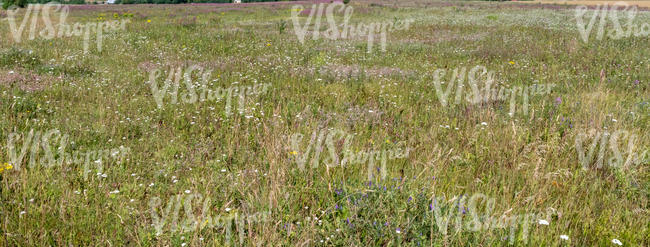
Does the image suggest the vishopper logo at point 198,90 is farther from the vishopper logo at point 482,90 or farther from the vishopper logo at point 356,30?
the vishopper logo at point 356,30

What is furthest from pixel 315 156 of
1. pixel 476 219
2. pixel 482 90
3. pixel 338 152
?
pixel 482 90

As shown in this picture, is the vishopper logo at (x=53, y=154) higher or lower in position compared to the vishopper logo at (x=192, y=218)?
higher

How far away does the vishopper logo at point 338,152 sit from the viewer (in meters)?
3.78

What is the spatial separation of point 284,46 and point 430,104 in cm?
747

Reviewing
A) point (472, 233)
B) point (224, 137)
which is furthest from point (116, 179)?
point (472, 233)

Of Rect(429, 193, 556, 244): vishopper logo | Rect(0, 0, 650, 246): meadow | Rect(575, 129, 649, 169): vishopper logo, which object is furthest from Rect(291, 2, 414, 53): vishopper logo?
Rect(429, 193, 556, 244): vishopper logo

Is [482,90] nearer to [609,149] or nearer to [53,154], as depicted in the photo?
[609,149]

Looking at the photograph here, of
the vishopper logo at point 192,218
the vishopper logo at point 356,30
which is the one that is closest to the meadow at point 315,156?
the vishopper logo at point 192,218

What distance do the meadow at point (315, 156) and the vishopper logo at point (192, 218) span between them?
0.06 feet

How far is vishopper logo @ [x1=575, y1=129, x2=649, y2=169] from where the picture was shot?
153 inches

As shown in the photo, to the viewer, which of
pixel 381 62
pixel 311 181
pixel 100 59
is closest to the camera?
pixel 311 181

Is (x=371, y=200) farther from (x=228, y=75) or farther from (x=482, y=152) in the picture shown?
(x=228, y=75)

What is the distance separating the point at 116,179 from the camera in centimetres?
370

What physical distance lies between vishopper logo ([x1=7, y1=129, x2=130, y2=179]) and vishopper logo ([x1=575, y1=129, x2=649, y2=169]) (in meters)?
4.74
